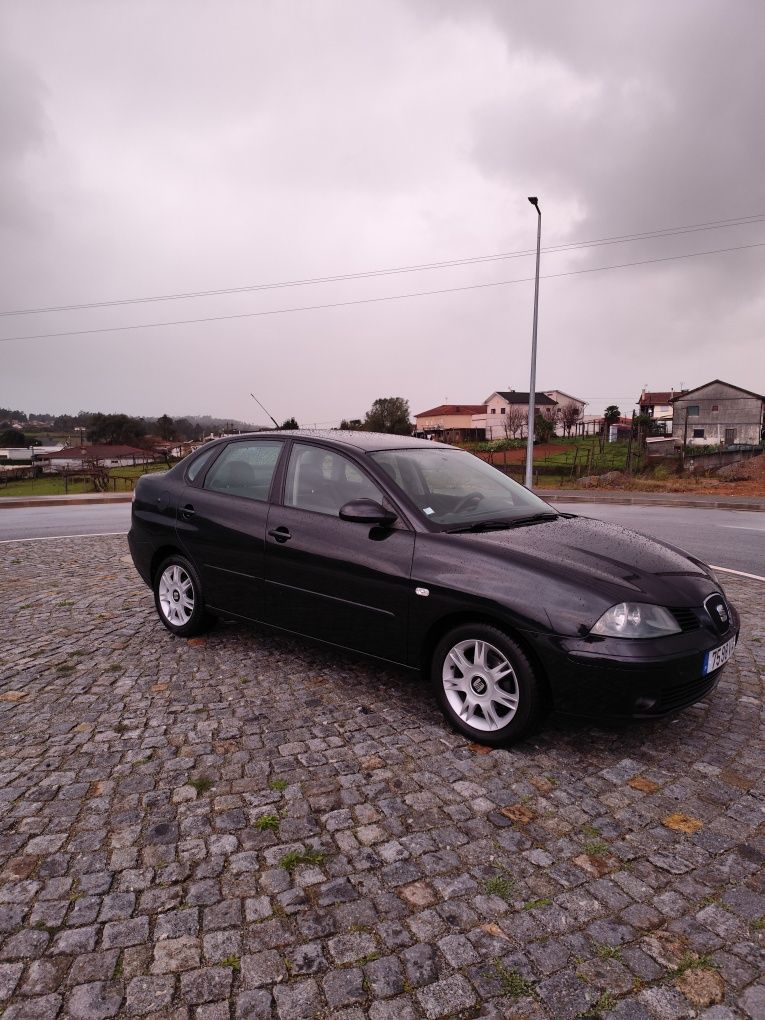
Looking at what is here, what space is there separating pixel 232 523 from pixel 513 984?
325 cm

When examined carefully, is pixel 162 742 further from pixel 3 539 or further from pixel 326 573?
pixel 3 539


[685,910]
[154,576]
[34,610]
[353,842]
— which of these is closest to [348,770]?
[353,842]

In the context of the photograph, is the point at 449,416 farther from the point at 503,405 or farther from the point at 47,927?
the point at 47,927

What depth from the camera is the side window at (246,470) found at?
175 inches

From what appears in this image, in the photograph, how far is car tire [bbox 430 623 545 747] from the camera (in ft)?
10.2

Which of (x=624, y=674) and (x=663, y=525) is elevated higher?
(x=624, y=674)

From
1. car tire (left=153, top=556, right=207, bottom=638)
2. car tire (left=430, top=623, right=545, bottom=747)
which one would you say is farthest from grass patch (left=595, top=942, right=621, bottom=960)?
car tire (left=153, top=556, right=207, bottom=638)

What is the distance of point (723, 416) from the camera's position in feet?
219

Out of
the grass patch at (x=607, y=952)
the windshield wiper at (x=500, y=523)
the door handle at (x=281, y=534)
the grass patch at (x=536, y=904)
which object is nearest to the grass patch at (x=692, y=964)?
the grass patch at (x=607, y=952)

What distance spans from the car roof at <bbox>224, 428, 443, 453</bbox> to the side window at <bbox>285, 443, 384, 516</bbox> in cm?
11

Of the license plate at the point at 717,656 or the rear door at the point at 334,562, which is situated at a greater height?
the rear door at the point at 334,562

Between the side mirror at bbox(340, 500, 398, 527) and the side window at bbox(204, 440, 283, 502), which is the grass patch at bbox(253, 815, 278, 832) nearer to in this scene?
the side mirror at bbox(340, 500, 398, 527)

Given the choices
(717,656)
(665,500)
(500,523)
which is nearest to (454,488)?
(500,523)

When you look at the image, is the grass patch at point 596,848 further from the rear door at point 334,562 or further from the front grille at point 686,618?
the rear door at point 334,562
